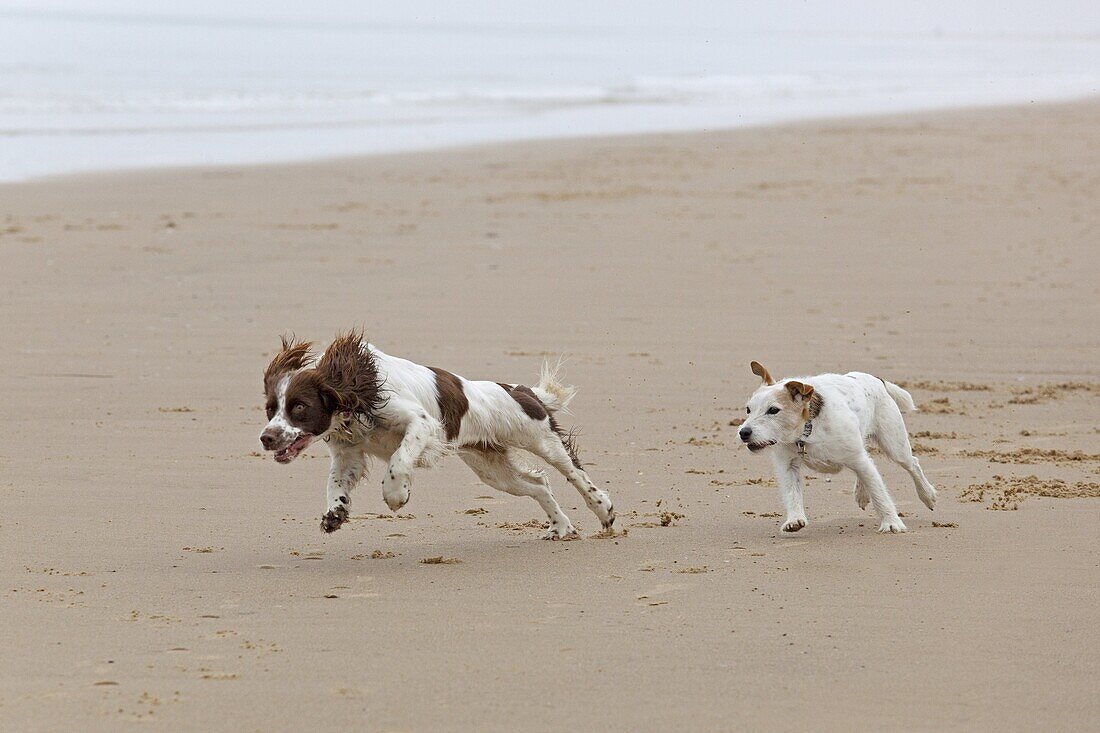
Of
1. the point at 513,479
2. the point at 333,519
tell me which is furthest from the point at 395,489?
the point at 513,479

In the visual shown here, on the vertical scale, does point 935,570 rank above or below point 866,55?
below

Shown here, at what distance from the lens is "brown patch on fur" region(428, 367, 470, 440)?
6.96 meters

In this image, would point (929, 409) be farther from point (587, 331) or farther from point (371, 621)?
point (371, 621)

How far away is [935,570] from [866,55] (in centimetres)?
8209

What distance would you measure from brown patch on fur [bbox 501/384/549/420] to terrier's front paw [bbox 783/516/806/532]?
1.34m

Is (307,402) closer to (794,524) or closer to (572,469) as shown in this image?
(572,469)

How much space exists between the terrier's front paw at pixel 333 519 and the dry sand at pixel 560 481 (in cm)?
19

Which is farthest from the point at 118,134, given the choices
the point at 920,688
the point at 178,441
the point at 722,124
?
the point at 920,688

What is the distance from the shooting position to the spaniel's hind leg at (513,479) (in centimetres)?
718

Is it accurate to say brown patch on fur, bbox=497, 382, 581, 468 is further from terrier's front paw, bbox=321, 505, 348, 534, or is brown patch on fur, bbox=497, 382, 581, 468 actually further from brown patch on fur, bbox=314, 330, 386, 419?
terrier's front paw, bbox=321, 505, 348, 534

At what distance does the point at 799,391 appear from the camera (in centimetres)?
691

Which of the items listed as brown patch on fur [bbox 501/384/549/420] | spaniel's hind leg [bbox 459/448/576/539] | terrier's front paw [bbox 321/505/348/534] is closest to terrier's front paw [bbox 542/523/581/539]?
spaniel's hind leg [bbox 459/448/576/539]

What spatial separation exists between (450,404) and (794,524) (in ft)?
5.60

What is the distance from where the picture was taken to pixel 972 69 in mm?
63969
